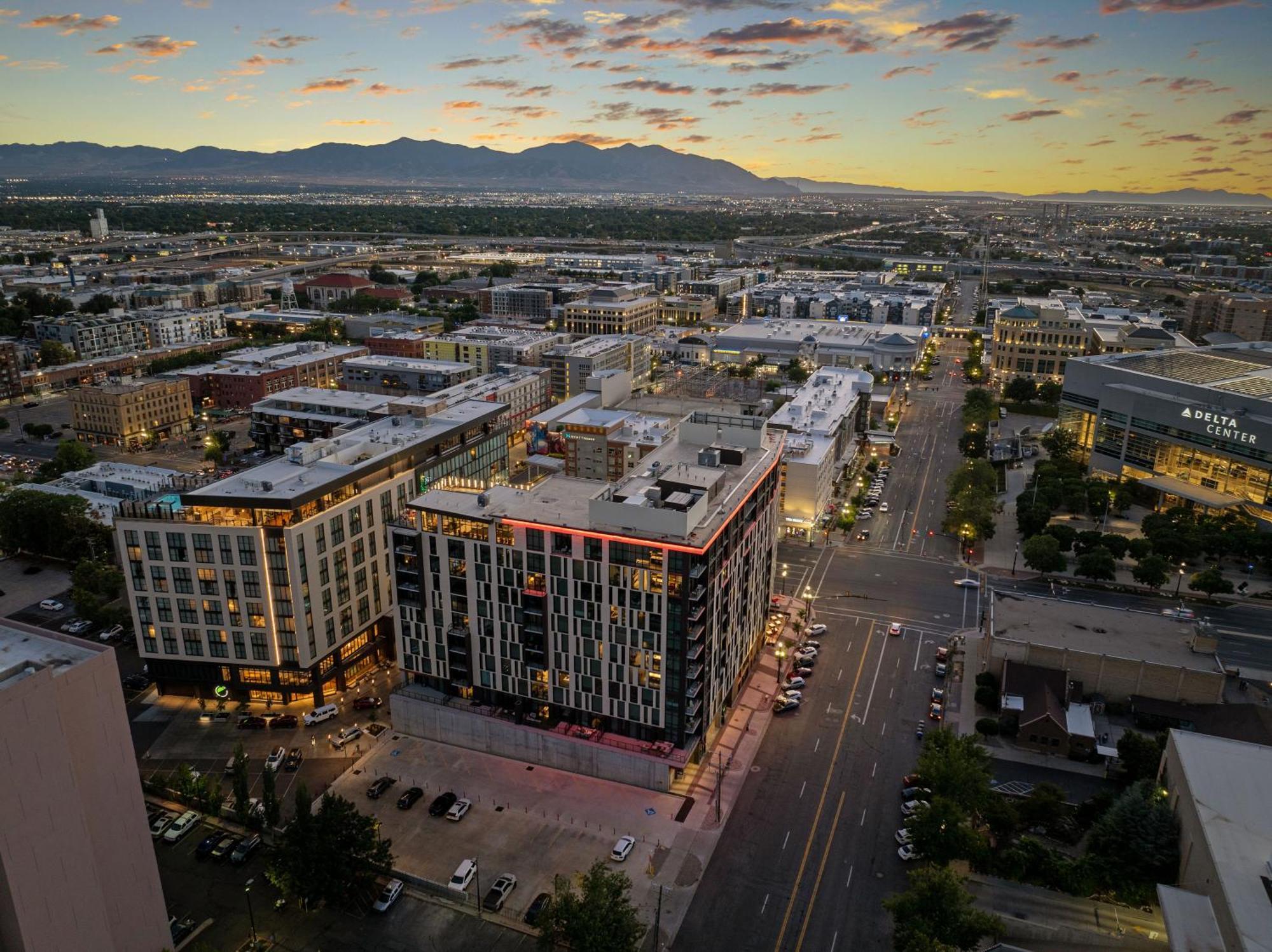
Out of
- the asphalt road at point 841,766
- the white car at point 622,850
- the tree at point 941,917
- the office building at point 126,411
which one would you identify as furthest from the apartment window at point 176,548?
the office building at point 126,411

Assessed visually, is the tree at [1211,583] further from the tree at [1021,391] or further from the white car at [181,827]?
the white car at [181,827]

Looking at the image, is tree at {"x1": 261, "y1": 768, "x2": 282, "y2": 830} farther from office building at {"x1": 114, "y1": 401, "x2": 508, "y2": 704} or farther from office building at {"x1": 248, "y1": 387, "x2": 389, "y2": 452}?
office building at {"x1": 248, "y1": 387, "x2": 389, "y2": 452}

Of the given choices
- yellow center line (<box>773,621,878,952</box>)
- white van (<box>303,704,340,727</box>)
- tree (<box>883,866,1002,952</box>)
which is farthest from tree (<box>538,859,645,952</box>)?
white van (<box>303,704,340,727</box>)

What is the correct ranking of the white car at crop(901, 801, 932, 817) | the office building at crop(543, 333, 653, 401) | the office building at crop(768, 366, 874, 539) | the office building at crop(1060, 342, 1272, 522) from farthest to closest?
the office building at crop(543, 333, 653, 401) < the office building at crop(768, 366, 874, 539) < the office building at crop(1060, 342, 1272, 522) < the white car at crop(901, 801, 932, 817)

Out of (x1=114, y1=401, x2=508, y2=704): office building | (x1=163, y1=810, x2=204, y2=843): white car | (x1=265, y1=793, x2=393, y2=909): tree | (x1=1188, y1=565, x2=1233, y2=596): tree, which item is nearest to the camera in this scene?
(x1=265, y1=793, x2=393, y2=909): tree

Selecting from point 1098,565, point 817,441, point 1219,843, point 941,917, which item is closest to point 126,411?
point 817,441

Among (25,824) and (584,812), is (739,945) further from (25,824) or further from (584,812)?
(25,824)
